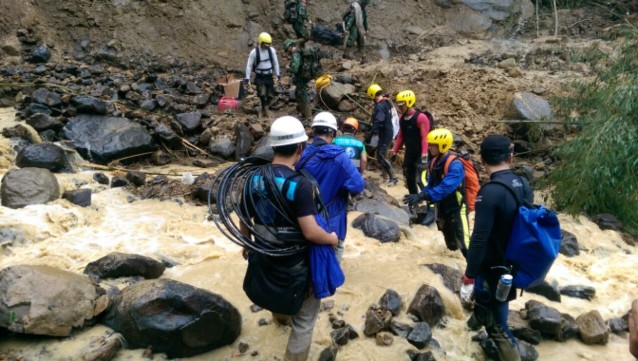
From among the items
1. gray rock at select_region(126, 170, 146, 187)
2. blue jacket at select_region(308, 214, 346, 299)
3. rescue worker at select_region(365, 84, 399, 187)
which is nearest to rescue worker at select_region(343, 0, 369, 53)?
rescue worker at select_region(365, 84, 399, 187)

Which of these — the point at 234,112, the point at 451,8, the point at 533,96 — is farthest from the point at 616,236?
the point at 451,8

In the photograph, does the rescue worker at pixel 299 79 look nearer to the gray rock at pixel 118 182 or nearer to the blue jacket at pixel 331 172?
the gray rock at pixel 118 182

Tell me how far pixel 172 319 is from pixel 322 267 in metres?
1.54

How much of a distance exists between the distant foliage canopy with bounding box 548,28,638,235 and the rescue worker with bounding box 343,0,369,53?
22.7 feet

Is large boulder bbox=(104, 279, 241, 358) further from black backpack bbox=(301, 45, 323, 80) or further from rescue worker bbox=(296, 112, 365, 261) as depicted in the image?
black backpack bbox=(301, 45, 323, 80)

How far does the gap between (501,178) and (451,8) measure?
14.2m

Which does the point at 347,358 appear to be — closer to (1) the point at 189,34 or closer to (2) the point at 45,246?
(2) the point at 45,246

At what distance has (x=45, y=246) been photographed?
5812 millimetres

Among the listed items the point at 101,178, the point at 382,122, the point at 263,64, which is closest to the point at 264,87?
the point at 263,64

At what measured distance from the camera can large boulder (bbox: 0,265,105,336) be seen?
3.66 meters

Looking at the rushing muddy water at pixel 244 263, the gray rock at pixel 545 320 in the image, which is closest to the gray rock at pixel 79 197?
the rushing muddy water at pixel 244 263

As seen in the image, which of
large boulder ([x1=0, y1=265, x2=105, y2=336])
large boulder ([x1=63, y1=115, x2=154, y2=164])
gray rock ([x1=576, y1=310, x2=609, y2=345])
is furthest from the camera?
large boulder ([x1=63, y1=115, x2=154, y2=164])

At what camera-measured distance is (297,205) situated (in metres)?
2.91

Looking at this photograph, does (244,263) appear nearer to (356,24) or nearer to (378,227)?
(378,227)
